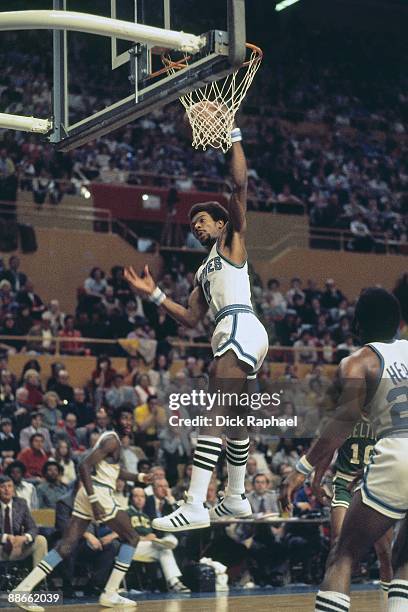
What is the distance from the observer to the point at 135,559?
1314 centimetres

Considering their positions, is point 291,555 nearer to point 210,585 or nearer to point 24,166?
point 210,585

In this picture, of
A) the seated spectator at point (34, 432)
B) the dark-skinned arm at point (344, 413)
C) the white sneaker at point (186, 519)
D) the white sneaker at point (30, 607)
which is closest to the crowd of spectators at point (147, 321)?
the seated spectator at point (34, 432)

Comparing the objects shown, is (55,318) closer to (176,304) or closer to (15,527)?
(15,527)

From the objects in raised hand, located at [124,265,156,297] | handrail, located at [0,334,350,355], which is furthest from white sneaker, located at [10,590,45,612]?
handrail, located at [0,334,350,355]

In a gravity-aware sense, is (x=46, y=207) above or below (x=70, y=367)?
above

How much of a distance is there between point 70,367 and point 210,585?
545cm

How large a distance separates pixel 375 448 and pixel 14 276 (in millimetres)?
12642

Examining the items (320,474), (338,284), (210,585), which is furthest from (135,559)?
(338,284)

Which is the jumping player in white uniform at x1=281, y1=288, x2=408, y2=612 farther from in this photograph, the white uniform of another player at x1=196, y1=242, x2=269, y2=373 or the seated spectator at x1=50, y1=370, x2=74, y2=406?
the seated spectator at x1=50, y1=370, x2=74, y2=406

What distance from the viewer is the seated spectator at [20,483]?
41.9 ft

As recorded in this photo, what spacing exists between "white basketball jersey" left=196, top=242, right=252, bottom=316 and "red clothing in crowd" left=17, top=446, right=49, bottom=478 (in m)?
6.33

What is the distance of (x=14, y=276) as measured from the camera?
59.2ft

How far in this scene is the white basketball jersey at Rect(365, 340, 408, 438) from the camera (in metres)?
6.18

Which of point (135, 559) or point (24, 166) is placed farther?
point (24, 166)
